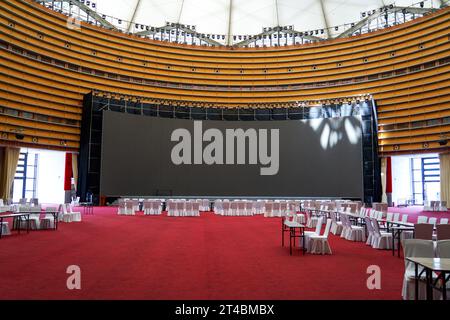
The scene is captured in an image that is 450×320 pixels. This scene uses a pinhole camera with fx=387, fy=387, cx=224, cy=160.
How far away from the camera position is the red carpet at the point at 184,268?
4.84m

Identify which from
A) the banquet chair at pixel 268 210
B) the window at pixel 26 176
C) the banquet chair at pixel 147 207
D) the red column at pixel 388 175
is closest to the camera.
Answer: the banquet chair at pixel 268 210

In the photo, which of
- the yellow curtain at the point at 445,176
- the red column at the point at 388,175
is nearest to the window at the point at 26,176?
the red column at the point at 388,175

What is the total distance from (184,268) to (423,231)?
484 cm

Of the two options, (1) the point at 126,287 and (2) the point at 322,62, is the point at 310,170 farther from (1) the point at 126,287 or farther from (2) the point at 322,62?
(1) the point at 126,287

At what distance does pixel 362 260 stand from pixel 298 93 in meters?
21.3

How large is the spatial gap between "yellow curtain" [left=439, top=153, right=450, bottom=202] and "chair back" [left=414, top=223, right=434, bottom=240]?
16.3m

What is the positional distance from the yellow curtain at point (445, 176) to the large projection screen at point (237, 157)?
4.37 metres

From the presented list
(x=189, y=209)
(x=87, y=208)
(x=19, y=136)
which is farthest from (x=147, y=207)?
(x=19, y=136)

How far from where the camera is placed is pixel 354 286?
521 centimetres

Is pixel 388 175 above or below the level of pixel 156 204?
above

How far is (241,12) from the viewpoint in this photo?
97.6 ft

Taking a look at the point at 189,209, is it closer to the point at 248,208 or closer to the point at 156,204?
the point at 156,204

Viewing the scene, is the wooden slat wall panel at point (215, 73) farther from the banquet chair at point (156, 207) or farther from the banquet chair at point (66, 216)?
the banquet chair at point (66, 216)

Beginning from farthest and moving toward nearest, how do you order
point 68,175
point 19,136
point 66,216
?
point 68,175 < point 19,136 < point 66,216
